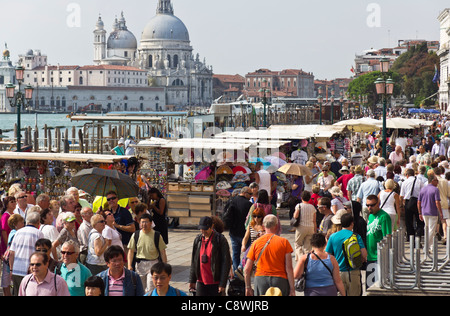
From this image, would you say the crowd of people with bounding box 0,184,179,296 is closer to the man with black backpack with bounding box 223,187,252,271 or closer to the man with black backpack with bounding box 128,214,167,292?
the man with black backpack with bounding box 128,214,167,292

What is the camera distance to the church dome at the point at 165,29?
505 feet

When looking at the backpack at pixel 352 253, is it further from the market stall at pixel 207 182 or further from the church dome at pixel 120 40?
the church dome at pixel 120 40

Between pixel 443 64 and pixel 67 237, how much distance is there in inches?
2444

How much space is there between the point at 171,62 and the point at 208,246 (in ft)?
497

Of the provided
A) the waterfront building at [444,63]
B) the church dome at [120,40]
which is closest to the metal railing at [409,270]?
the waterfront building at [444,63]

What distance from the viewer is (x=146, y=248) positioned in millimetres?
6328

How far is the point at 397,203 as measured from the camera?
7949mm

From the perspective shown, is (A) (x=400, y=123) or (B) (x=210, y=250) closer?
(B) (x=210, y=250)

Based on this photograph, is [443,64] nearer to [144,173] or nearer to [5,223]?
[144,173]

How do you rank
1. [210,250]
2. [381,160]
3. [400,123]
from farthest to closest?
[400,123] < [381,160] < [210,250]

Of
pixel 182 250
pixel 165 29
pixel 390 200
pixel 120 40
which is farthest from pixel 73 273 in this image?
pixel 120 40
